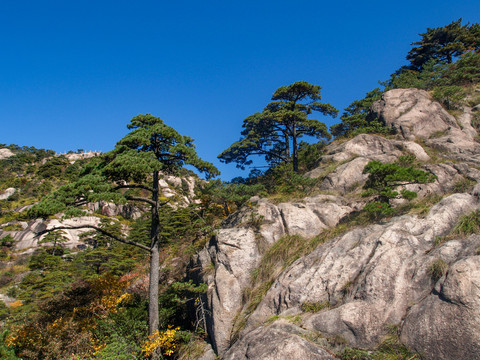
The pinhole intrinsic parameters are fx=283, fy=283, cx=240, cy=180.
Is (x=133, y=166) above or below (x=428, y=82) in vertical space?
below

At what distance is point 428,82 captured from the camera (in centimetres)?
2672

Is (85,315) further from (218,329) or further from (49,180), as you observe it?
(49,180)

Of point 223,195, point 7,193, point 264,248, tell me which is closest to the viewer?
point 264,248

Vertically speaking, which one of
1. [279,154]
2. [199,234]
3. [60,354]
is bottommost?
[60,354]

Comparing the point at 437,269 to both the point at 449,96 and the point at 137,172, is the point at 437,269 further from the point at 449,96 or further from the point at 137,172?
the point at 449,96

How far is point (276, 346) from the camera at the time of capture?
700 centimetres

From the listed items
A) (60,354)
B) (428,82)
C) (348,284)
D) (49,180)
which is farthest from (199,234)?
(49,180)

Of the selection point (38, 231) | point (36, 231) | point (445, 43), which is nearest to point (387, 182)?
point (445, 43)

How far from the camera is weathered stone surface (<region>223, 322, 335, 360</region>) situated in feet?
22.1

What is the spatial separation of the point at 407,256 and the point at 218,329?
21.8ft

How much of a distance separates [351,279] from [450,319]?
274 cm

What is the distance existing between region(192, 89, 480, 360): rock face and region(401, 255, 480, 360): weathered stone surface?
18mm

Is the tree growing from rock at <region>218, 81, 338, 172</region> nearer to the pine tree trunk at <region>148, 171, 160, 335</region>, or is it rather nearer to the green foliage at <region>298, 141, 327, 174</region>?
the green foliage at <region>298, 141, 327, 174</region>

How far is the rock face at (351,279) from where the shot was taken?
6418 mm
